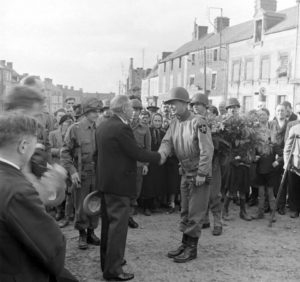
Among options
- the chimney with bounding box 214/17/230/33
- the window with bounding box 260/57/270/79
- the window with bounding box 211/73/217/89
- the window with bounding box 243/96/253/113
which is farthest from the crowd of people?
the chimney with bounding box 214/17/230/33

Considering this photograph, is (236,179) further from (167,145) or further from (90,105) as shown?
(90,105)

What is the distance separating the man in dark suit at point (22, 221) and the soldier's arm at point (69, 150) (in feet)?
11.8

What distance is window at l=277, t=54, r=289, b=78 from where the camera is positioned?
3095 centimetres

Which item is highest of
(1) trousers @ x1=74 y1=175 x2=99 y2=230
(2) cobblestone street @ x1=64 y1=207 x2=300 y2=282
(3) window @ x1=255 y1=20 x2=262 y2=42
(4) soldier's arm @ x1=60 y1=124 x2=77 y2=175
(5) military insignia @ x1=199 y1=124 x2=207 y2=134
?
(3) window @ x1=255 y1=20 x2=262 y2=42

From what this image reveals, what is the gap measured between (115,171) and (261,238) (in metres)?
3.04

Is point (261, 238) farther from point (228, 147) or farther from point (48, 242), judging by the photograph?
point (48, 242)

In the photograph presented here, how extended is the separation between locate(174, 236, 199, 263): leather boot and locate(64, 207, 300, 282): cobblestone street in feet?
0.26

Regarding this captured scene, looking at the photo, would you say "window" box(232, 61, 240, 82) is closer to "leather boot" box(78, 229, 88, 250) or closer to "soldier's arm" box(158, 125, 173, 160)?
"soldier's arm" box(158, 125, 173, 160)

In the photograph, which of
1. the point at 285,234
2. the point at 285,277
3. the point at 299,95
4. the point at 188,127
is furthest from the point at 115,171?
the point at 299,95

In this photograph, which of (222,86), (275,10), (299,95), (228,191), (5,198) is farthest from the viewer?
(222,86)

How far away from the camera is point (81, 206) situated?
5.59 m

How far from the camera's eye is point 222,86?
133 feet

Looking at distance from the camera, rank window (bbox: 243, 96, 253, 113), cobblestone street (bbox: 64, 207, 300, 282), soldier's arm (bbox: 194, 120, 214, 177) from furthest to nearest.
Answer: window (bbox: 243, 96, 253, 113) → soldier's arm (bbox: 194, 120, 214, 177) → cobblestone street (bbox: 64, 207, 300, 282)

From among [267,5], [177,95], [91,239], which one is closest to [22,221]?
[177,95]
